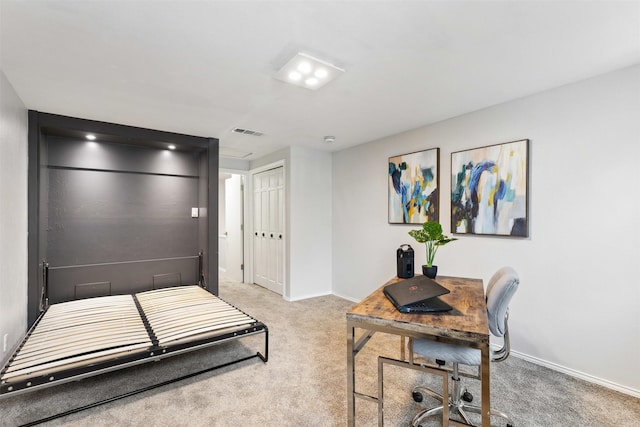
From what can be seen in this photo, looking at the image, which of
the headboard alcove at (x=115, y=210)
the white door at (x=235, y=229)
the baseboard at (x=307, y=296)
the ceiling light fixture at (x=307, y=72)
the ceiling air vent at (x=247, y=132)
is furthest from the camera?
the white door at (x=235, y=229)

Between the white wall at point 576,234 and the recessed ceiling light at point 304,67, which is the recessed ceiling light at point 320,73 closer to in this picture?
the recessed ceiling light at point 304,67

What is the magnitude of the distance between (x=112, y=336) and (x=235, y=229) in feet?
11.9

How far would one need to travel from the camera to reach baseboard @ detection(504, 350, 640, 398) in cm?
207

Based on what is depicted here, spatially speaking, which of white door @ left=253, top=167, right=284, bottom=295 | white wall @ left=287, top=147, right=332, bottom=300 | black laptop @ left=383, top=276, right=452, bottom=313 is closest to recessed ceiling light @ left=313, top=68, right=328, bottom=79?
black laptop @ left=383, top=276, right=452, bottom=313

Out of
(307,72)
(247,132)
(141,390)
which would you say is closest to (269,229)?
(247,132)

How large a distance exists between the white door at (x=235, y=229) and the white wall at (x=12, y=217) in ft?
10.3

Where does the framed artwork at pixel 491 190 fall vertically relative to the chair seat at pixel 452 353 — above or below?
above

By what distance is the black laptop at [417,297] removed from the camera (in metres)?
1.50

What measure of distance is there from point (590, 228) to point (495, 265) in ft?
2.57

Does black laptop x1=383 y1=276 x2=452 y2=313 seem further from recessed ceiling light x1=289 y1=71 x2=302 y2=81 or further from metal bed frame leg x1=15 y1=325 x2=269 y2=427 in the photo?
recessed ceiling light x1=289 y1=71 x2=302 y2=81

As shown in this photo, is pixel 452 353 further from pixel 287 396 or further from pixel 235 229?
pixel 235 229

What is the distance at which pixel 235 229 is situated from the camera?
5.80 m

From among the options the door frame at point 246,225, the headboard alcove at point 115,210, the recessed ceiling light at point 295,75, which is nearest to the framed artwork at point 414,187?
the recessed ceiling light at point 295,75

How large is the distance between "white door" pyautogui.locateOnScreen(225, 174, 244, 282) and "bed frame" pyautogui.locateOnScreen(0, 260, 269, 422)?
2514 mm
